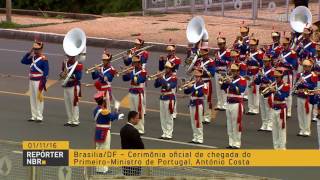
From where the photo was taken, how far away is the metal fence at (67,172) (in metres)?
12.9

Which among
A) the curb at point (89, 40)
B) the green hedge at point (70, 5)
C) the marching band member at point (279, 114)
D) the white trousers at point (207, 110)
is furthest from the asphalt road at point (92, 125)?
the green hedge at point (70, 5)

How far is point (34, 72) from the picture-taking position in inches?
888

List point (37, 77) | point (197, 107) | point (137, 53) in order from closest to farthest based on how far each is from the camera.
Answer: point (197, 107) → point (37, 77) → point (137, 53)

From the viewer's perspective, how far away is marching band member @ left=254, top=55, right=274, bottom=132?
2176cm

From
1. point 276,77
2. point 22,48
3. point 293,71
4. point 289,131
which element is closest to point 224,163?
point 276,77

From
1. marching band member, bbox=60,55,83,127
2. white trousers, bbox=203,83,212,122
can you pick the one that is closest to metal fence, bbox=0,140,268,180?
marching band member, bbox=60,55,83,127

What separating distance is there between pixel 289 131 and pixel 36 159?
1050 centimetres

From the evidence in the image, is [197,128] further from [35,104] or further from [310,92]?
[35,104]

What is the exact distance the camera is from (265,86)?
21.4 meters

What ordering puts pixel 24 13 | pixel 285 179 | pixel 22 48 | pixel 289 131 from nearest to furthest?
pixel 285 179 → pixel 289 131 → pixel 22 48 → pixel 24 13

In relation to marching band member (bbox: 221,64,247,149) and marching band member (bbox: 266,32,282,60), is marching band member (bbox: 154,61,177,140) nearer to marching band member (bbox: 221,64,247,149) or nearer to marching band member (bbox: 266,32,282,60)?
marching band member (bbox: 221,64,247,149)

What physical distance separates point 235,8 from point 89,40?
23.0 ft

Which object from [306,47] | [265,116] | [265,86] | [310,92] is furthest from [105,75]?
[306,47]

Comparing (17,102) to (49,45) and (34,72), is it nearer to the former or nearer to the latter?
(34,72)
